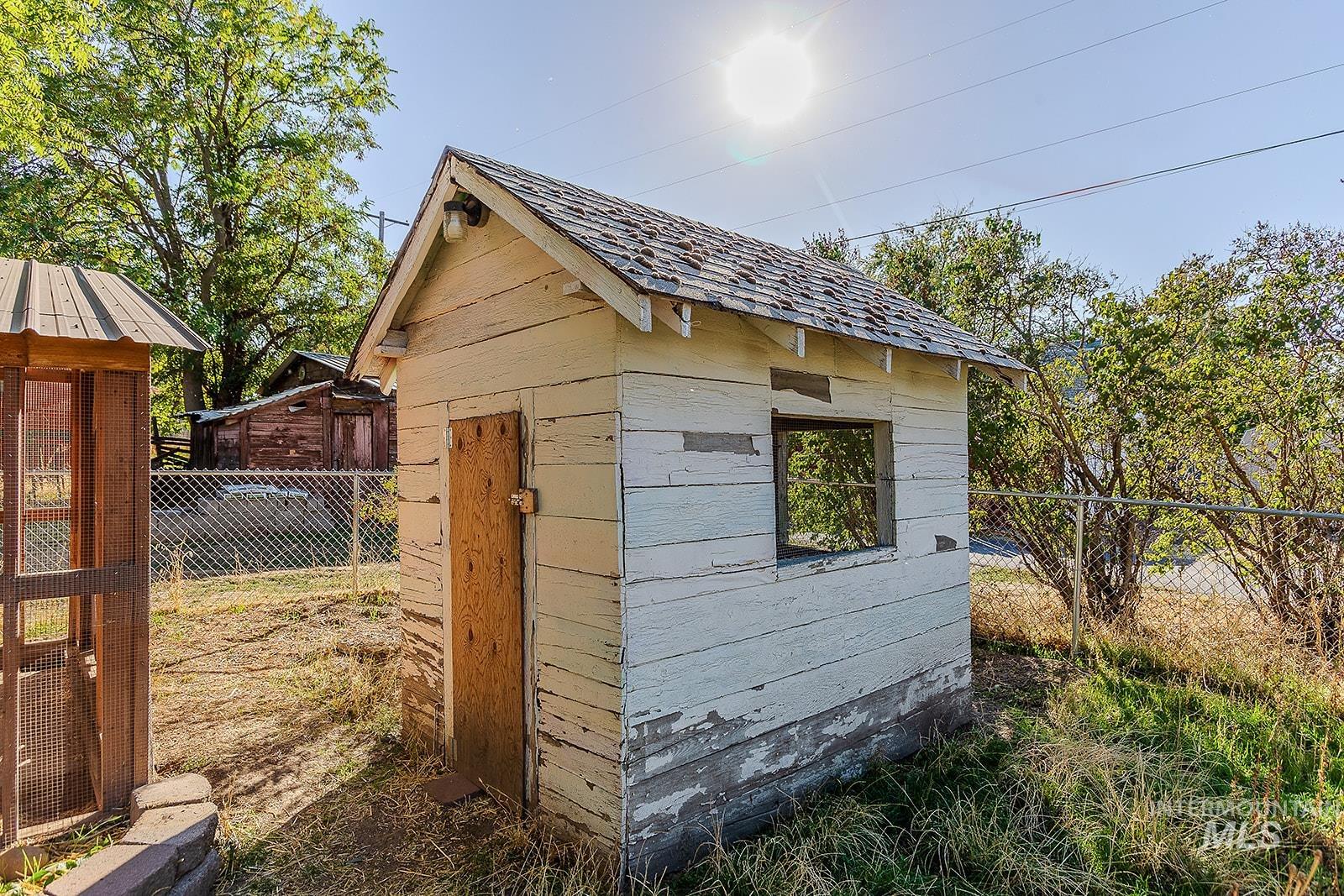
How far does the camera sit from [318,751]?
4.25 m

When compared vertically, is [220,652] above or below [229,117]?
below

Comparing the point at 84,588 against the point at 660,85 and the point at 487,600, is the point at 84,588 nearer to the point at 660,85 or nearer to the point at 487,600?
the point at 487,600

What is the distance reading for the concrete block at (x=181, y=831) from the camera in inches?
105

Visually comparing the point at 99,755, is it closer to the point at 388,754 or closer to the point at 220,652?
the point at 388,754

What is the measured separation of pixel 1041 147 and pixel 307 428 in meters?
18.2

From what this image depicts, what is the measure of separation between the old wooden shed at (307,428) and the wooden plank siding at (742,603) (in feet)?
50.4

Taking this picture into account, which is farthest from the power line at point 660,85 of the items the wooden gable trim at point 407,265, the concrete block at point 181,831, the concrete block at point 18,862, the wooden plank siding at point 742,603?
the concrete block at point 18,862

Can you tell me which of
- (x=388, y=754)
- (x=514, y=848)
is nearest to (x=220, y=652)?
(x=388, y=754)

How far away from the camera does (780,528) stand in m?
6.18

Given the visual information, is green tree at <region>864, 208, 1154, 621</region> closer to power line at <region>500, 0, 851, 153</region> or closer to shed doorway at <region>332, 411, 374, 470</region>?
power line at <region>500, 0, 851, 153</region>

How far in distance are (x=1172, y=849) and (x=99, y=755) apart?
528 centimetres

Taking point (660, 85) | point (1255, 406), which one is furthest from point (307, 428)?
point (1255, 406)

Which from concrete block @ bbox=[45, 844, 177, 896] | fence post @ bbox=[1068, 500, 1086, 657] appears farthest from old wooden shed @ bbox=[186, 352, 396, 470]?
fence post @ bbox=[1068, 500, 1086, 657]

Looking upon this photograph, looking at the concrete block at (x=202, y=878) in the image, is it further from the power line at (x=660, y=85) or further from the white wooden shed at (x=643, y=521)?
the power line at (x=660, y=85)
